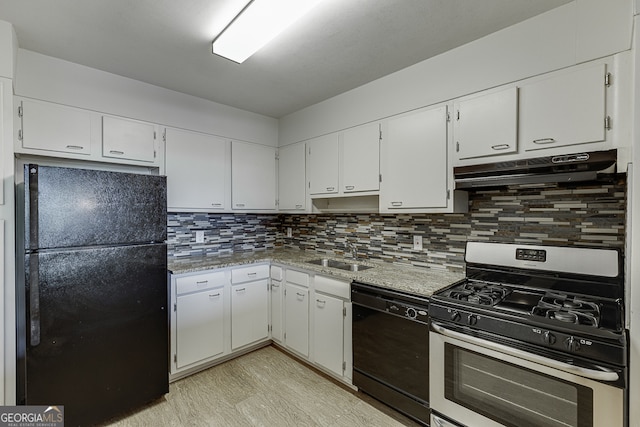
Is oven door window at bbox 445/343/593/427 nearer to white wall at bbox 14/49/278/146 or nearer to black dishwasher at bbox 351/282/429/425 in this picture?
black dishwasher at bbox 351/282/429/425

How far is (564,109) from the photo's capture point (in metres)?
1.56

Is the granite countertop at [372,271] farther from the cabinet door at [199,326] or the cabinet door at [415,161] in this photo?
the cabinet door at [415,161]

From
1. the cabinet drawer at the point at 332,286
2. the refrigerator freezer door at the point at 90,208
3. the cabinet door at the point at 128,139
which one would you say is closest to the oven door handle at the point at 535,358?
the cabinet drawer at the point at 332,286

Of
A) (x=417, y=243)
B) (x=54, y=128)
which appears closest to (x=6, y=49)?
(x=54, y=128)

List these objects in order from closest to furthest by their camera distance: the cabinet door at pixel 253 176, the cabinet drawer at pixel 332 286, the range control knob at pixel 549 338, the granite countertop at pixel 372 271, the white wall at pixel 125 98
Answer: the range control knob at pixel 549 338 → the granite countertop at pixel 372 271 → the white wall at pixel 125 98 → the cabinet drawer at pixel 332 286 → the cabinet door at pixel 253 176

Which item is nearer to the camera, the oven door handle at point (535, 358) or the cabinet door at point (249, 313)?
the oven door handle at point (535, 358)

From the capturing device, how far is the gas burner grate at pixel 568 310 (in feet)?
4.42

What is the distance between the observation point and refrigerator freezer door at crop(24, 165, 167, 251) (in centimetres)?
165

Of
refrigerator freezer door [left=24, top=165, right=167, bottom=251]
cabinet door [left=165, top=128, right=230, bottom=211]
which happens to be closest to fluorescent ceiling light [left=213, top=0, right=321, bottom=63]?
refrigerator freezer door [left=24, top=165, right=167, bottom=251]

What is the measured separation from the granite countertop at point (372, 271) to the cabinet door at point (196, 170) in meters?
0.54

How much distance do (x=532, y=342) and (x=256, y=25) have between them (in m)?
2.10

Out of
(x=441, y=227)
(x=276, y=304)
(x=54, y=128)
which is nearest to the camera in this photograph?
(x=54, y=128)

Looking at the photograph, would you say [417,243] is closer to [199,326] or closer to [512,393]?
[512,393]

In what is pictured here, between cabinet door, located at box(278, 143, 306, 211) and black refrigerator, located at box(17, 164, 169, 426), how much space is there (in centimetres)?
138
